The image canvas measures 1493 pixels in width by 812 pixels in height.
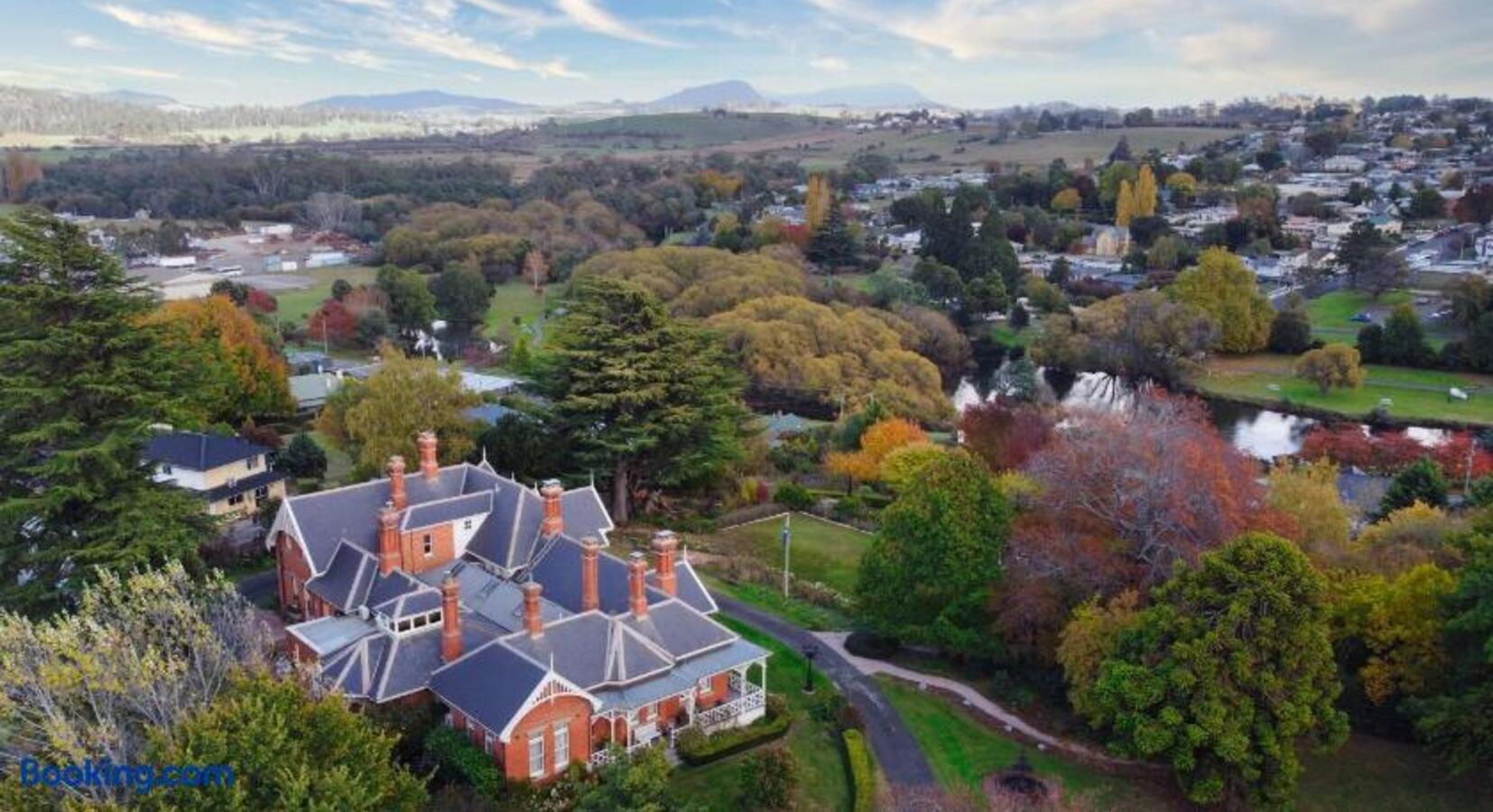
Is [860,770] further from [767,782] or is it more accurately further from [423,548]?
[423,548]

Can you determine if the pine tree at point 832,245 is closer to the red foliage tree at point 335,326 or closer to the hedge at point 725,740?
the red foliage tree at point 335,326

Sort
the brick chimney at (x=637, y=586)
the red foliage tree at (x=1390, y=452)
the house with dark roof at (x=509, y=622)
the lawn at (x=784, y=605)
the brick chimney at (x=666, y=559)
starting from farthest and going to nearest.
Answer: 1. the red foliage tree at (x=1390, y=452)
2. the lawn at (x=784, y=605)
3. the brick chimney at (x=666, y=559)
4. the brick chimney at (x=637, y=586)
5. the house with dark roof at (x=509, y=622)

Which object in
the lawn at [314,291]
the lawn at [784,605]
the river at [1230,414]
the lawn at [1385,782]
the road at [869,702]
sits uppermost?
the lawn at [1385,782]

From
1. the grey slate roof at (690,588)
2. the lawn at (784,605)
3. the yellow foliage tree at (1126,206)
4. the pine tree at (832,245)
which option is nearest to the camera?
the grey slate roof at (690,588)

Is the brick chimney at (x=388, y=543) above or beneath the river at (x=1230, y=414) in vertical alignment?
above

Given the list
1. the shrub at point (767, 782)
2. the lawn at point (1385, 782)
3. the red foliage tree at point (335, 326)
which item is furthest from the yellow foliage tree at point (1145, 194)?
the shrub at point (767, 782)

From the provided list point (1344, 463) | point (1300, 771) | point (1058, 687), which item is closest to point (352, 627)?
point (1058, 687)

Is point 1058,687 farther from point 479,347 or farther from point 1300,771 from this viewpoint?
point 479,347
